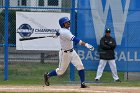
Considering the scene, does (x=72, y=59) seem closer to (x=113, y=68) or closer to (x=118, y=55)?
(x=113, y=68)

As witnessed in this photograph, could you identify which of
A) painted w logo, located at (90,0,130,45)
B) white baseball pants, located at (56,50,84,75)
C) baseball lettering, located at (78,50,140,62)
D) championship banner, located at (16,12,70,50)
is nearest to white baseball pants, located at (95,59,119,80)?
baseball lettering, located at (78,50,140,62)

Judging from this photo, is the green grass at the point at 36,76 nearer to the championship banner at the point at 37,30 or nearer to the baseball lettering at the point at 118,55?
the baseball lettering at the point at 118,55

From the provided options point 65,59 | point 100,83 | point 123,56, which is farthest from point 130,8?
point 65,59

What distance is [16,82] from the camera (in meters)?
15.7

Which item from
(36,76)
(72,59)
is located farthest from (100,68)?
(72,59)

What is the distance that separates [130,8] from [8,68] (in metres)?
4.55

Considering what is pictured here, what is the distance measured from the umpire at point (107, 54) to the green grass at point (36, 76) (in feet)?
0.89

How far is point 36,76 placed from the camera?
1689 centimetres

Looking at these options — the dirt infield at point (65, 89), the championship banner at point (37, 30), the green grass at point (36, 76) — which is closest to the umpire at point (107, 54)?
the green grass at point (36, 76)

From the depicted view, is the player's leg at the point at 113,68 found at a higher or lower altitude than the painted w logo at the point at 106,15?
lower

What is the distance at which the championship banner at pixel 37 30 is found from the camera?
16469mm

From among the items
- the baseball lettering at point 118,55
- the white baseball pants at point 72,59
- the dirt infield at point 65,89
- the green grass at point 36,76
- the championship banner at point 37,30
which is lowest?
the green grass at point 36,76

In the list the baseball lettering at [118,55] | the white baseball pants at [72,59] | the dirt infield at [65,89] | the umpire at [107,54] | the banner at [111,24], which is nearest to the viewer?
the dirt infield at [65,89]

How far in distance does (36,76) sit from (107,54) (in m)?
→ 2.53
